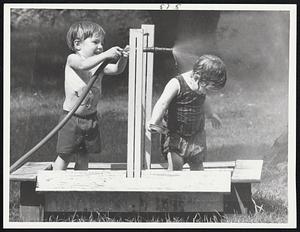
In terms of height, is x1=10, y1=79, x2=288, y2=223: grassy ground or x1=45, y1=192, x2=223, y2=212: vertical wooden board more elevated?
x1=10, y1=79, x2=288, y2=223: grassy ground

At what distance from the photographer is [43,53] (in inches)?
88.7

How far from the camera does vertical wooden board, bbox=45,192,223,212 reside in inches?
83.4

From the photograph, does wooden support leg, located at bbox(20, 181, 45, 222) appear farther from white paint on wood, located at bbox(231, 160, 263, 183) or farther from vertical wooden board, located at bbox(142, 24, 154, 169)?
white paint on wood, located at bbox(231, 160, 263, 183)

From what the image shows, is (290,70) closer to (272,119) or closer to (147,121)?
(272,119)

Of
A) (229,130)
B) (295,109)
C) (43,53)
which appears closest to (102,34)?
(43,53)

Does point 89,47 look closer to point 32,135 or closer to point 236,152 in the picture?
point 32,135

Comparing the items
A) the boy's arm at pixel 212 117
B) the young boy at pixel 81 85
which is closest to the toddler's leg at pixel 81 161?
the young boy at pixel 81 85

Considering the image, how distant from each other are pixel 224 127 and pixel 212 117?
0.06 metres

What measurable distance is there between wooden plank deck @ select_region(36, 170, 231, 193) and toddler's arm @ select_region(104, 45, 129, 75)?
1.13 ft

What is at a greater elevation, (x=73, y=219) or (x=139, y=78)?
(x=139, y=78)

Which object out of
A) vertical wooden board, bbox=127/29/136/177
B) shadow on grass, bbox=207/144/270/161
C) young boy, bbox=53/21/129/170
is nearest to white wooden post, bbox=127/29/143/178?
vertical wooden board, bbox=127/29/136/177

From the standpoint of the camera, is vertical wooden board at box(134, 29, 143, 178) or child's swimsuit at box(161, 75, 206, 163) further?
child's swimsuit at box(161, 75, 206, 163)

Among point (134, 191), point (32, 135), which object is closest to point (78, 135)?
point (32, 135)

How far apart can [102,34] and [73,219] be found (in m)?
0.64
